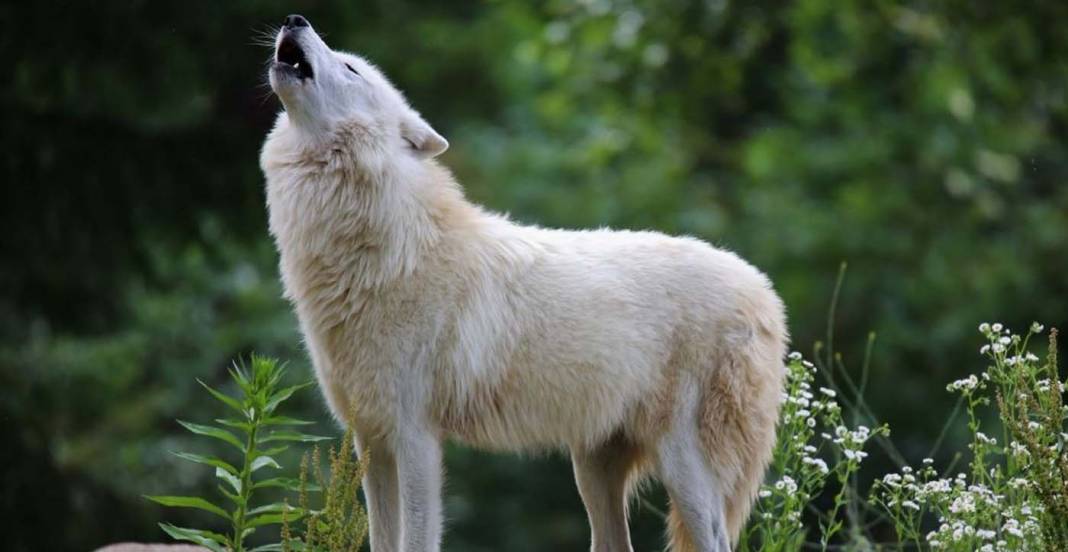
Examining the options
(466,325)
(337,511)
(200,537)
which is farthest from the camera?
(466,325)

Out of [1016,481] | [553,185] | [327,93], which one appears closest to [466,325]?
[327,93]

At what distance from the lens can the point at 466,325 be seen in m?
5.12

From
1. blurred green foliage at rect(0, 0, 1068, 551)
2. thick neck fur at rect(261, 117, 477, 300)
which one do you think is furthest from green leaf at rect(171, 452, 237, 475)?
blurred green foliage at rect(0, 0, 1068, 551)

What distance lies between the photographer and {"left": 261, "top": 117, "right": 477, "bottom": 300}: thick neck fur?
5.17 m

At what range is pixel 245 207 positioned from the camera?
10461 millimetres

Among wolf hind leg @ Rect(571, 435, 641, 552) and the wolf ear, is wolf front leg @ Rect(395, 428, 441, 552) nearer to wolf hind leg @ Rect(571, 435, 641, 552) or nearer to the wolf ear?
wolf hind leg @ Rect(571, 435, 641, 552)

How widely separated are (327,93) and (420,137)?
0.38 m

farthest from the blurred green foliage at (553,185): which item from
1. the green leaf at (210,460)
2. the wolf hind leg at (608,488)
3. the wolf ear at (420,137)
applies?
the green leaf at (210,460)

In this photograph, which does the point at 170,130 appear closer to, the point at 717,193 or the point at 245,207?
the point at 245,207

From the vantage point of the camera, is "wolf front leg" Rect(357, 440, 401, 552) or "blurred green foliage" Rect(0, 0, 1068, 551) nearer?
"wolf front leg" Rect(357, 440, 401, 552)

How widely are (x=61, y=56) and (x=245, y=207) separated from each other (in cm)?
154

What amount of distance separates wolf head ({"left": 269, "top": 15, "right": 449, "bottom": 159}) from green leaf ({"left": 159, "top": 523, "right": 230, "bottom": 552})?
52.6 inches

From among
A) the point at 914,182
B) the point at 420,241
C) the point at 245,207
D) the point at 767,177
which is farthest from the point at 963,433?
the point at 420,241

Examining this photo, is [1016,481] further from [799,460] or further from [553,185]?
[553,185]
